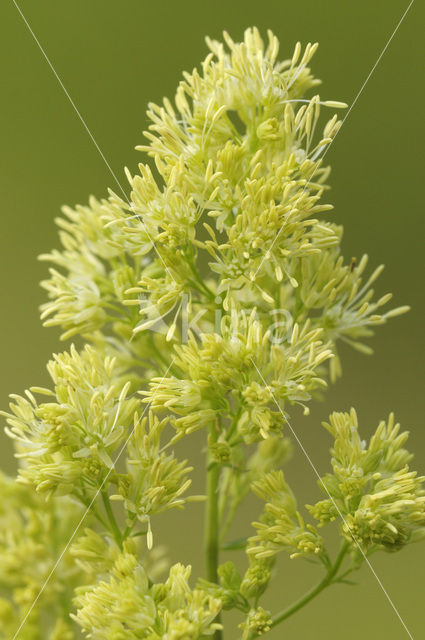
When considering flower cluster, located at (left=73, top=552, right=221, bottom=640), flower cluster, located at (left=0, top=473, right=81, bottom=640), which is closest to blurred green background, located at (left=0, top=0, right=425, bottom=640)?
flower cluster, located at (left=0, top=473, right=81, bottom=640)

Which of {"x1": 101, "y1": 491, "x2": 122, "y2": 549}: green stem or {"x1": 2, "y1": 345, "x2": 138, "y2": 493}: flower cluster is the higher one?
{"x1": 2, "y1": 345, "x2": 138, "y2": 493}: flower cluster

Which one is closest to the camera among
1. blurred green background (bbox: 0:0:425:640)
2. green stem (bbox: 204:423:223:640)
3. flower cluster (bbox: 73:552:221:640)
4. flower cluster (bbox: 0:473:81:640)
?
flower cluster (bbox: 73:552:221:640)

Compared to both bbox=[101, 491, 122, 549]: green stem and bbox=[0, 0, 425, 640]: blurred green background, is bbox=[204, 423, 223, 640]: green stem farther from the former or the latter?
bbox=[0, 0, 425, 640]: blurred green background

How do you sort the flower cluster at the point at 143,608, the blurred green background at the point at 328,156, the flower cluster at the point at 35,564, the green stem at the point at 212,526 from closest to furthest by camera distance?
the flower cluster at the point at 143,608
the green stem at the point at 212,526
the flower cluster at the point at 35,564
the blurred green background at the point at 328,156

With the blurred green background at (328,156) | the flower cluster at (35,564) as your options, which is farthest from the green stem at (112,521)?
the blurred green background at (328,156)

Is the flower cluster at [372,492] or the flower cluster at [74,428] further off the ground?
the flower cluster at [74,428]

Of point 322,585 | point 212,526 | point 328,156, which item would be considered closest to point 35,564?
point 212,526

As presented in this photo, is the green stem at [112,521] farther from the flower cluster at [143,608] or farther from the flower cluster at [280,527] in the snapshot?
the flower cluster at [280,527]

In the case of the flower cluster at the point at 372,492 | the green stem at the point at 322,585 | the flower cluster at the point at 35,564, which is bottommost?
the green stem at the point at 322,585

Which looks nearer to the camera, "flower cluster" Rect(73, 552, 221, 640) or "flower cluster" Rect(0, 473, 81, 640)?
"flower cluster" Rect(73, 552, 221, 640)
